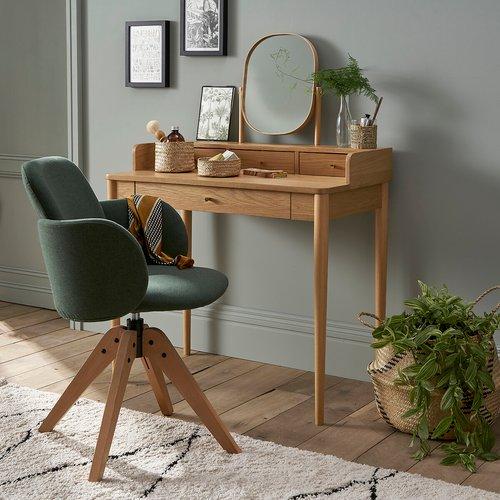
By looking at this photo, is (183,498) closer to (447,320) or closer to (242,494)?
(242,494)

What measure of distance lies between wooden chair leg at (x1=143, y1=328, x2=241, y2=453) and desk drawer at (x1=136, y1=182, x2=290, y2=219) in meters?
0.62

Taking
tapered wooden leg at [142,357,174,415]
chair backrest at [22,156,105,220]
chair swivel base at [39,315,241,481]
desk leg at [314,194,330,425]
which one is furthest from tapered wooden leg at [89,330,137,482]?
desk leg at [314,194,330,425]

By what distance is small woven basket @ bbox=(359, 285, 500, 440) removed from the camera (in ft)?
9.50

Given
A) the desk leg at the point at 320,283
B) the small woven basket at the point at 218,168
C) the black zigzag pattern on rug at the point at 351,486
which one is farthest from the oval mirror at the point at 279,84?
the black zigzag pattern on rug at the point at 351,486

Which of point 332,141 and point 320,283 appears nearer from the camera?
point 320,283

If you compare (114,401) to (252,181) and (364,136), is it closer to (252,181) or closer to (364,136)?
(252,181)

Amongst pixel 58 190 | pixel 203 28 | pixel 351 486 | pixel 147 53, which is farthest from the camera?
Result: pixel 147 53

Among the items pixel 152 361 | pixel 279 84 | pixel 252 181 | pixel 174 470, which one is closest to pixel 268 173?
pixel 252 181

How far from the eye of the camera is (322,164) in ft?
11.2

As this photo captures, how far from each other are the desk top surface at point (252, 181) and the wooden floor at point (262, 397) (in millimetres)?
752

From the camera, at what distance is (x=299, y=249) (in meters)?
3.66

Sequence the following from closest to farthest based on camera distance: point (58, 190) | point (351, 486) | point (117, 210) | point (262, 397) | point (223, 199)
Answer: point (351, 486) < point (58, 190) < point (117, 210) < point (223, 199) < point (262, 397)

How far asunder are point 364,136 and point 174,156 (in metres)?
0.71

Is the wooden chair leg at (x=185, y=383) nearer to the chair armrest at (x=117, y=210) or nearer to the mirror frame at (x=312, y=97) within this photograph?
the chair armrest at (x=117, y=210)
